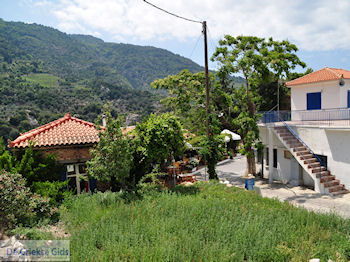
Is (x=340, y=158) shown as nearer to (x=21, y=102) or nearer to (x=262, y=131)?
(x=262, y=131)

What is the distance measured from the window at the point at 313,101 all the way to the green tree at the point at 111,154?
588 inches

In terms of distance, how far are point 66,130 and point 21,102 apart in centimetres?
7010

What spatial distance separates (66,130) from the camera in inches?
528

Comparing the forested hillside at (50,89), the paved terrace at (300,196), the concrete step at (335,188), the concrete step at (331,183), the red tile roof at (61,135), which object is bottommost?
the paved terrace at (300,196)

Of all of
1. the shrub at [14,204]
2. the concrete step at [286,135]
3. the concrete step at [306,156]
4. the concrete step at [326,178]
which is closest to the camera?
the shrub at [14,204]

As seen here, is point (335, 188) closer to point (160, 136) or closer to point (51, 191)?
point (160, 136)

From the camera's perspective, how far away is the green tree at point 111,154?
429 inches

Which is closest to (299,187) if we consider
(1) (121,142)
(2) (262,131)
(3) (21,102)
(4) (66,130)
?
(2) (262,131)

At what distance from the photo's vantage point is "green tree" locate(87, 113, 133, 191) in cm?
1090

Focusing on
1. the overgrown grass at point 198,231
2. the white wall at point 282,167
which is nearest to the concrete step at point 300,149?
the white wall at point 282,167

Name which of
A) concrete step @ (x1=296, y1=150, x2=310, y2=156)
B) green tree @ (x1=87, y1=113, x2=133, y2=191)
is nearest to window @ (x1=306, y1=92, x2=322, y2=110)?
concrete step @ (x1=296, y1=150, x2=310, y2=156)

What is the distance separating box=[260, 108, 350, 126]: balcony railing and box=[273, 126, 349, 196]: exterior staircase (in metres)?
1.27

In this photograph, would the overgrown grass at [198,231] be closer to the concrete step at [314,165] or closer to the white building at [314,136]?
the concrete step at [314,165]

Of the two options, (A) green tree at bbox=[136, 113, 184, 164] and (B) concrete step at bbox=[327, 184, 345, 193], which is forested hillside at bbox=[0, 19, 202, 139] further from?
(B) concrete step at bbox=[327, 184, 345, 193]
